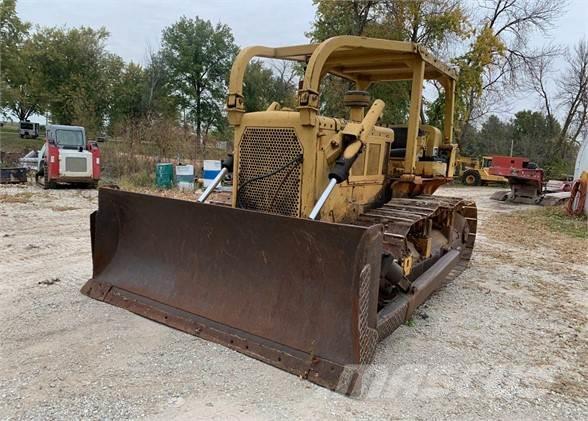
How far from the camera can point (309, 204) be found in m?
3.97

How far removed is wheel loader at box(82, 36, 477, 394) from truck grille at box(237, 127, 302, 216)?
0.01 m

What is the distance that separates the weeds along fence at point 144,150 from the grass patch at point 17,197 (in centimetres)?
339

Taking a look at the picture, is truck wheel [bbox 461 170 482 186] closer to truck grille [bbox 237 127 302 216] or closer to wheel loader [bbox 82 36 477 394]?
wheel loader [bbox 82 36 477 394]

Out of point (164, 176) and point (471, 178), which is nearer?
point (164, 176)

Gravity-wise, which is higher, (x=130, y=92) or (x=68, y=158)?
(x=130, y=92)

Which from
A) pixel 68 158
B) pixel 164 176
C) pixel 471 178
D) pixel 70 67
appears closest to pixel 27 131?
pixel 70 67

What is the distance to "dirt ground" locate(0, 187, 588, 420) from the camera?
2760 mm

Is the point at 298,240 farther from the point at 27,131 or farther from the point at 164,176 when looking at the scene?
the point at 27,131

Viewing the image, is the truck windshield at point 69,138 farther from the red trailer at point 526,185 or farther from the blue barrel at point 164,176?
the red trailer at point 526,185

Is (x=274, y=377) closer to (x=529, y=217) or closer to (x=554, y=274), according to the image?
(x=554, y=274)

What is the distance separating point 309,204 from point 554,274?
4.39 metres

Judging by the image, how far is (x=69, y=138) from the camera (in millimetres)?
14266

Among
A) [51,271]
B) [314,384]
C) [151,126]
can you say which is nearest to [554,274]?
[314,384]

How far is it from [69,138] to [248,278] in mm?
12877
